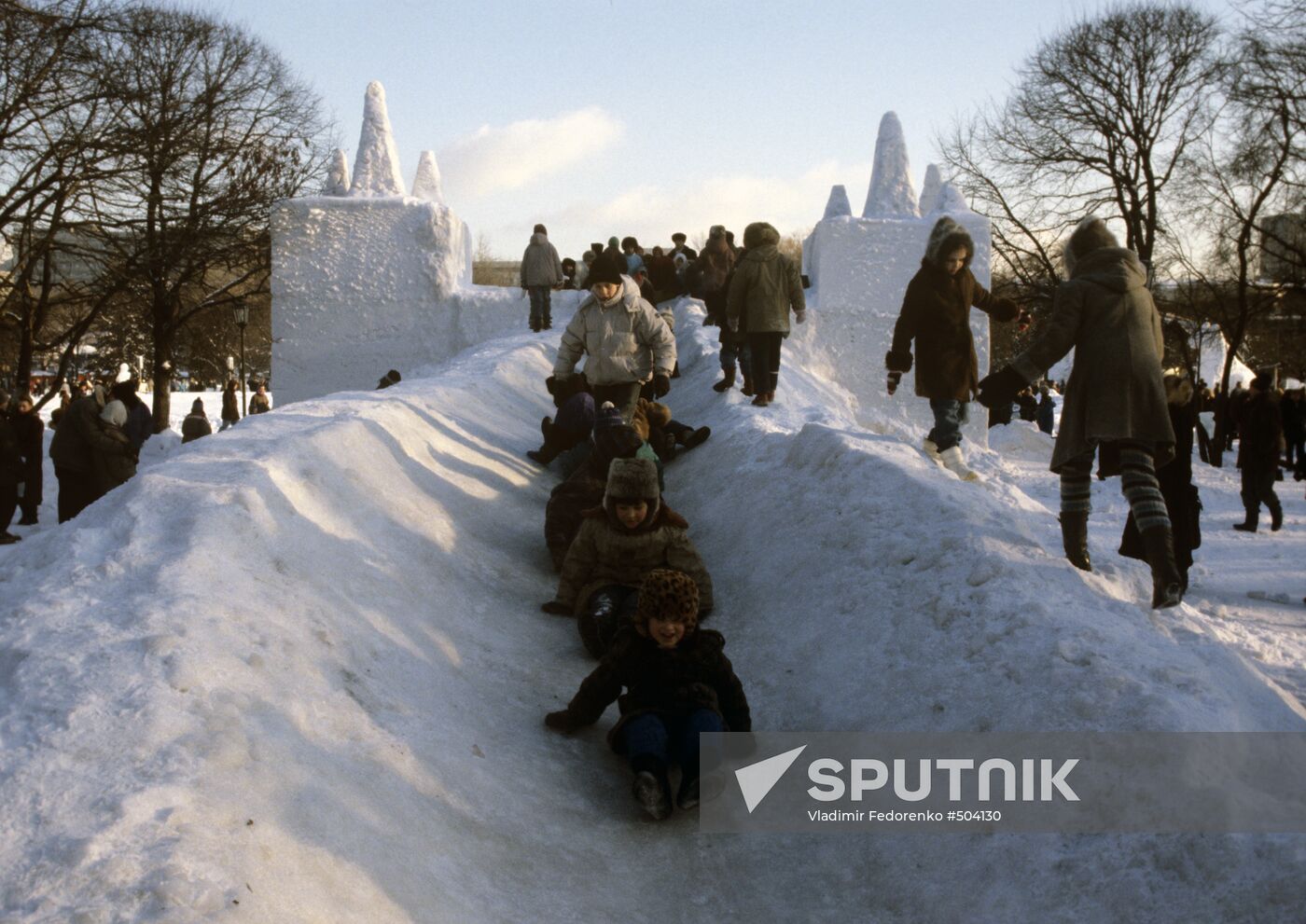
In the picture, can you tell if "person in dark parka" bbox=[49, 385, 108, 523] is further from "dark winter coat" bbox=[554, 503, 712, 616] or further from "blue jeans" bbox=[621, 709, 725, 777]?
"blue jeans" bbox=[621, 709, 725, 777]

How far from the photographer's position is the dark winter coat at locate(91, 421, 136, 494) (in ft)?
39.3

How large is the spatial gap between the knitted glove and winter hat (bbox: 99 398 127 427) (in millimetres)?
9133

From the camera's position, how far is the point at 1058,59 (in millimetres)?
31109

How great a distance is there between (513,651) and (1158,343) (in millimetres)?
3394

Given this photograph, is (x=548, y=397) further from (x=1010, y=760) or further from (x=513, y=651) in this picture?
(x=1010, y=760)

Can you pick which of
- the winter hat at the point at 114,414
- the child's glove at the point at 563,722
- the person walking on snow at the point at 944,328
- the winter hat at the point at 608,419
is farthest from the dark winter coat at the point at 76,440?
the child's glove at the point at 563,722

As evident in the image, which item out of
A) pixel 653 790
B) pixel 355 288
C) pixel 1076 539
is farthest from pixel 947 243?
A: pixel 355 288

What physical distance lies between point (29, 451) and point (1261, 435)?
13.7m

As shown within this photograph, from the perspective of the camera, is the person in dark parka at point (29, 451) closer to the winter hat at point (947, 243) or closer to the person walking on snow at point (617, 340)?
the person walking on snow at point (617, 340)

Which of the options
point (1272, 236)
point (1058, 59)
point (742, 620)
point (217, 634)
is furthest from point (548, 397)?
point (1058, 59)

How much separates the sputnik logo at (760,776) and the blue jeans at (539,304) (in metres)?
14.5

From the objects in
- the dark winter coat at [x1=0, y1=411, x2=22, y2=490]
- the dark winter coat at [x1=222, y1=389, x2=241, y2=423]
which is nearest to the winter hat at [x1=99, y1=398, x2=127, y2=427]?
the dark winter coat at [x1=0, y1=411, x2=22, y2=490]

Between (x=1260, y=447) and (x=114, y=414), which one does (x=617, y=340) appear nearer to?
(x=114, y=414)

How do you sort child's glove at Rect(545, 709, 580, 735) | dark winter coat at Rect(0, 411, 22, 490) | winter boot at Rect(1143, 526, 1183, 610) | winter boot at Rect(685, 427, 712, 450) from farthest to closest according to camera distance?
dark winter coat at Rect(0, 411, 22, 490) → winter boot at Rect(685, 427, 712, 450) → winter boot at Rect(1143, 526, 1183, 610) → child's glove at Rect(545, 709, 580, 735)
